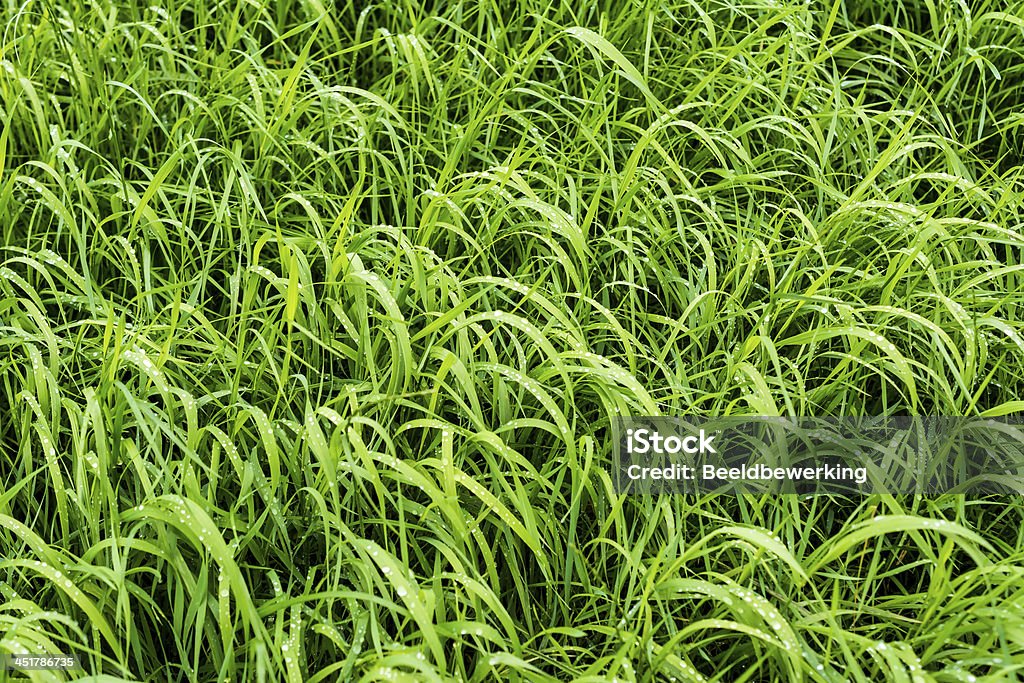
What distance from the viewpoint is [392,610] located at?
154 cm

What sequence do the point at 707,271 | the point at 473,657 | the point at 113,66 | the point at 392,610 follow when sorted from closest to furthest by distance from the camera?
the point at 392,610 < the point at 473,657 < the point at 707,271 < the point at 113,66

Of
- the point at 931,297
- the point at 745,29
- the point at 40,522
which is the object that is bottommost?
the point at 40,522

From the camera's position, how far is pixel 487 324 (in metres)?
2.01

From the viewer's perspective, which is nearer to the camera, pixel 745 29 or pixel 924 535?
pixel 924 535

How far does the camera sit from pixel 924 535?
1.71 metres

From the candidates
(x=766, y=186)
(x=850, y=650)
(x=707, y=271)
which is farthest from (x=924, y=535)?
(x=766, y=186)

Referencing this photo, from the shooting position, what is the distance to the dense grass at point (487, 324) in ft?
5.15

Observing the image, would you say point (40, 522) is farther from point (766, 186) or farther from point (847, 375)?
point (766, 186)

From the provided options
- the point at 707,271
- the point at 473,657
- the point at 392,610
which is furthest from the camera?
the point at 707,271

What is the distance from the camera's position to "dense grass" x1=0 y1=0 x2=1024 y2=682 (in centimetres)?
157

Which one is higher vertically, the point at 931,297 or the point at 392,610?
the point at 931,297

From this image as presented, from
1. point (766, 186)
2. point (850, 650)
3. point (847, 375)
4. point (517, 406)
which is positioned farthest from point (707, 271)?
point (850, 650)

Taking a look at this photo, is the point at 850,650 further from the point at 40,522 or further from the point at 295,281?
the point at 40,522

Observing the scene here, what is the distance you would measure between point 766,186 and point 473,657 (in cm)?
127
